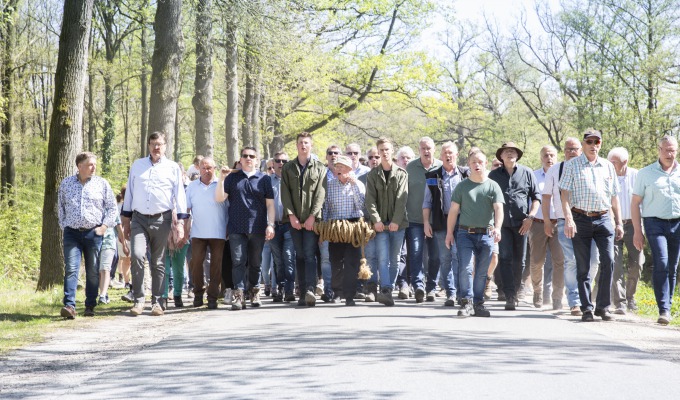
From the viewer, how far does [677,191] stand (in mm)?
11141

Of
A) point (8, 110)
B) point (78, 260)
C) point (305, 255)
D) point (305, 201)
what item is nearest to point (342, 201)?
point (305, 201)

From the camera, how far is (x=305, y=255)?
498 inches

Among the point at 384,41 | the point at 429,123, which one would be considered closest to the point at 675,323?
the point at 384,41

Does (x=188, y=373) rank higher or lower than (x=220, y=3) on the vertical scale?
lower

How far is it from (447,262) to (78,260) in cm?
538

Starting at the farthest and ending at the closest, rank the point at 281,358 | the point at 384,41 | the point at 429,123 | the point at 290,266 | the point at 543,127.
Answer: the point at 429,123 < the point at 543,127 < the point at 384,41 < the point at 290,266 < the point at 281,358

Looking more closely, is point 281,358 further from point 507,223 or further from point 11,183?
point 11,183

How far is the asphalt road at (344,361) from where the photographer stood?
21.0ft

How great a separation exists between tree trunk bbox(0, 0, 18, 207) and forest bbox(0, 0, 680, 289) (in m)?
0.07

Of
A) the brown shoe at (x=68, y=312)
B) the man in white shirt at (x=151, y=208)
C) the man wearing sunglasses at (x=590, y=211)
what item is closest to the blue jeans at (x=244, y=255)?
the man in white shirt at (x=151, y=208)

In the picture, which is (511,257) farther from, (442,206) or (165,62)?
(165,62)

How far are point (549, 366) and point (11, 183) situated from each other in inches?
1039

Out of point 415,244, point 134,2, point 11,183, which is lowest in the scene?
point 415,244

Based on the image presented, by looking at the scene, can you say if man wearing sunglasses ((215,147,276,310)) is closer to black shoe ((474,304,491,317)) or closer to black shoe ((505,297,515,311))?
black shoe ((474,304,491,317))
